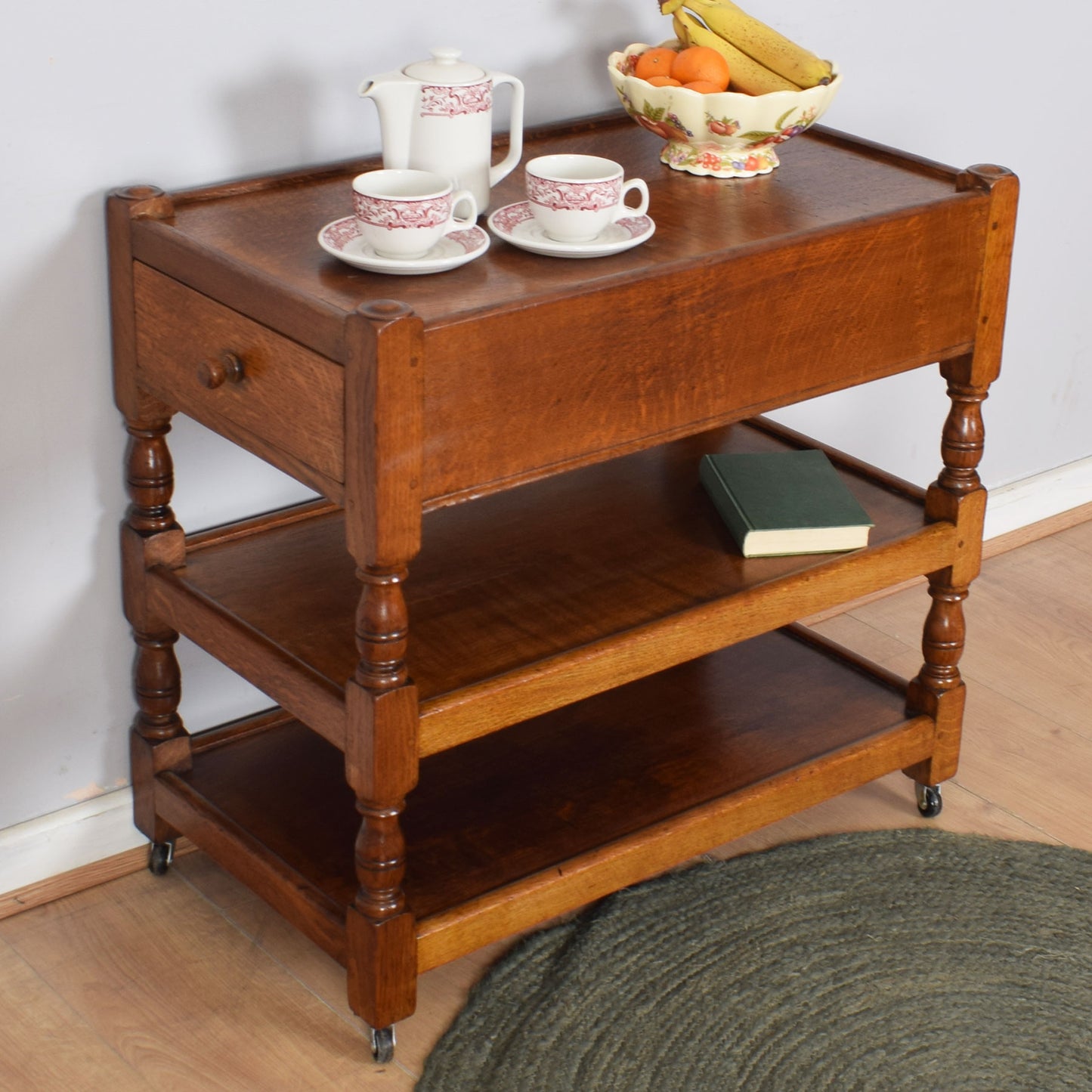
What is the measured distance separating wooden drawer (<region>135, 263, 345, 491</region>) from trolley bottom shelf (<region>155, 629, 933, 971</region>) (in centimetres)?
51

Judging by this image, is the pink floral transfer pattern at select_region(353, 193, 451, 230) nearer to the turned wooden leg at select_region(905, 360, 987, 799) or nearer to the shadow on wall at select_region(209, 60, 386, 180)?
the shadow on wall at select_region(209, 60, 386, 180)

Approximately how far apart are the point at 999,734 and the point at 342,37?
136 centimetres

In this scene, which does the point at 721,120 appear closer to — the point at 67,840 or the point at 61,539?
the point at 61,539

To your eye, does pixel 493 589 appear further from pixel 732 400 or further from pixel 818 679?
pixel 818 679

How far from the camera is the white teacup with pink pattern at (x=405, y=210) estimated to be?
58.4 inches

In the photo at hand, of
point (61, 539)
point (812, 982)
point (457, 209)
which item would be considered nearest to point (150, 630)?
point (61, 539)

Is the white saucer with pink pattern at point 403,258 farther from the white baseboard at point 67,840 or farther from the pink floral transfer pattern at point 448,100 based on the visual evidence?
the white baseboard at point 67,840

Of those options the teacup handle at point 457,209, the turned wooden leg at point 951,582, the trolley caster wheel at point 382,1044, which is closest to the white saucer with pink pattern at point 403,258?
the teacup handle at point 457,209

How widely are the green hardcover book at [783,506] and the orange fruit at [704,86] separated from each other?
0.46 meters

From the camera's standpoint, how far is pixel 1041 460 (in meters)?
2.93

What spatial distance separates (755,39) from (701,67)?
0.11 m

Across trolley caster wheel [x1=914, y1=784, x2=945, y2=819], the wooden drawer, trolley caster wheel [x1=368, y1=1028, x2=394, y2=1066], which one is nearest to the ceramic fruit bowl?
the wooden drawer

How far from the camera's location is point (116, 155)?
1.71 meters

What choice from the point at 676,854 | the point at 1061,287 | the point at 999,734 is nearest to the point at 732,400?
the point at 676,854
